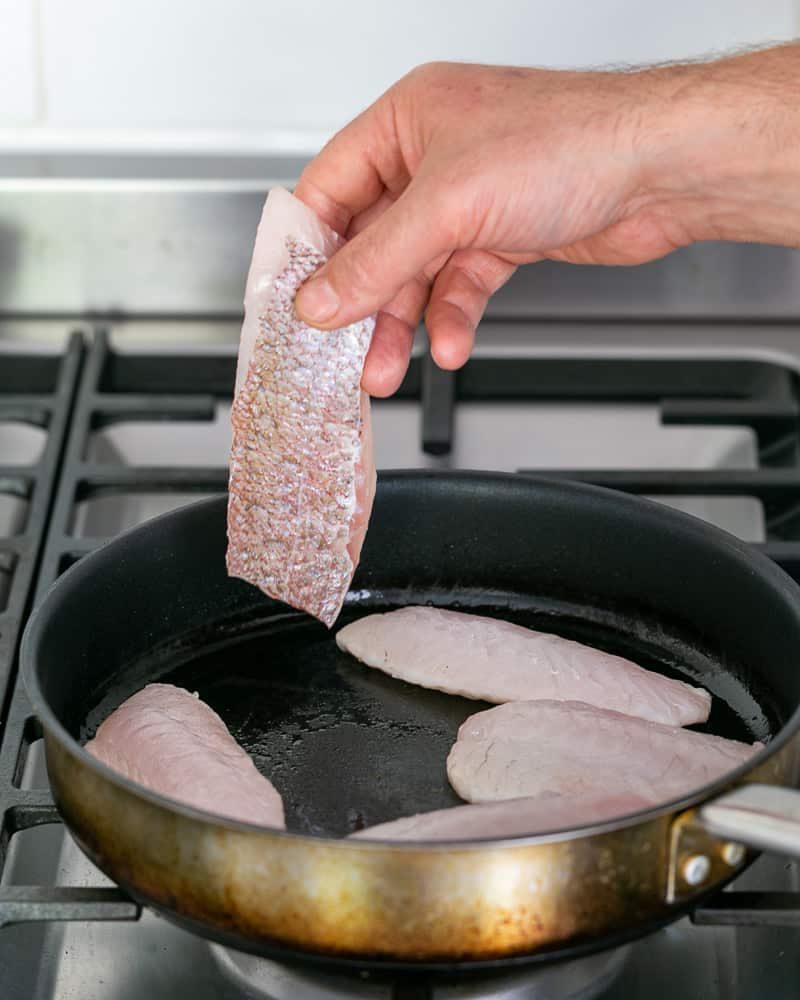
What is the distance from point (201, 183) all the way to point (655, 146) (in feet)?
1.95

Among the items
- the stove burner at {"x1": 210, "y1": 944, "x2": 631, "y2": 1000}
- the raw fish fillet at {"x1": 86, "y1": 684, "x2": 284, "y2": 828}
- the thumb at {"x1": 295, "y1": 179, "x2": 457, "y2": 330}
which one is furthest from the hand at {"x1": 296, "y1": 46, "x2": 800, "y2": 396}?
the stove burner at {"x1": 210, "y1": 944, "x2": 631, "y2": 1000}

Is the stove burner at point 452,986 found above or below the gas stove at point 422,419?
below

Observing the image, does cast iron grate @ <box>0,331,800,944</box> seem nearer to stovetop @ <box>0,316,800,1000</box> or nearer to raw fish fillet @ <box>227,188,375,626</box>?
stovetop @ <box>0,316,800,1000</box>

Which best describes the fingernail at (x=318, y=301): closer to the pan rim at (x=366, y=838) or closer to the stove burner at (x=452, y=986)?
the pan rim at (x=366, y=838)

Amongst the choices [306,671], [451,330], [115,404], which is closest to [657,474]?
[451,330]

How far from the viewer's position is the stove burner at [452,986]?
2.73 feet

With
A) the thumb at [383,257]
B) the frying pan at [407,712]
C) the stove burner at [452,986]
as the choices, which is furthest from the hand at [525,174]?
the stove burner at [452,986]

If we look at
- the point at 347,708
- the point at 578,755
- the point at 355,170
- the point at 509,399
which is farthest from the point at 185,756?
the point at 509,399

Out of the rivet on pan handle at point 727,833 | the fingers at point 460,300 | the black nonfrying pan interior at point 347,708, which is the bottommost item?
the black nonfrying pan interior at point 347,708

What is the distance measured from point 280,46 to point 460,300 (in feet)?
1.47

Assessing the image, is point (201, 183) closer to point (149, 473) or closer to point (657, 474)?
point (149, 473)

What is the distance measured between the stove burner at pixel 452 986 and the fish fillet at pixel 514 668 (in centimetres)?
21

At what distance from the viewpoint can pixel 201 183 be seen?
148 cm

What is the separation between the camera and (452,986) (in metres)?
0.81
